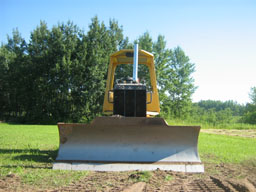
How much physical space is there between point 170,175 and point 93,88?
21.1 metres

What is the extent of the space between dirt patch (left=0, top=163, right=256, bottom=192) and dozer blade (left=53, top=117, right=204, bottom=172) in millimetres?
371

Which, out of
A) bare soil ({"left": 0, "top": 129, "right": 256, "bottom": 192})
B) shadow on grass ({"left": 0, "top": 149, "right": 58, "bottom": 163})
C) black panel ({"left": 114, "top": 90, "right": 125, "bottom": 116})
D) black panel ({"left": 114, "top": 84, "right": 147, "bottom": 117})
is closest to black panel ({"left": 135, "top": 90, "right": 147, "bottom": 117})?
black panel ({"left": 114, "top": 84, "right": 147, "bottom": 117})

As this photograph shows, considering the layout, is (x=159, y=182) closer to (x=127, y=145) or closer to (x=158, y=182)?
(x=158, y=182)

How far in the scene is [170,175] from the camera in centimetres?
433

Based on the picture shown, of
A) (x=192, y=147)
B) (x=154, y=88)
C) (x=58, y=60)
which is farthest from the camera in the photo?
(x=58, y=60)

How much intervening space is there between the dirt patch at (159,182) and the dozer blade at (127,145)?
1.22ft

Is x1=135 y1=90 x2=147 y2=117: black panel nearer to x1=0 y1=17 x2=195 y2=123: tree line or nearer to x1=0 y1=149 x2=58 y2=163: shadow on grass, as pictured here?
x1=0 y1=149 x2=58 y2=163: shadow on grass

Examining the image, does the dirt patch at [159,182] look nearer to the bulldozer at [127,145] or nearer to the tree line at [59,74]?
the bulldozer at [127,145]

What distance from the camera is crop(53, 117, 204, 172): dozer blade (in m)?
4.88

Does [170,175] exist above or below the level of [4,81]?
below

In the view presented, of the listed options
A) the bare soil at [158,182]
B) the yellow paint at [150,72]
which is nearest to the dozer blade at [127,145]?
the bare soil at [158,182]

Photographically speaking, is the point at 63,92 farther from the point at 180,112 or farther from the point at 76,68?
the point at 180,112

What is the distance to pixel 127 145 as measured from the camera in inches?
203

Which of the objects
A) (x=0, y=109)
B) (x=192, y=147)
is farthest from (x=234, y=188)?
(x=0, y=109)
